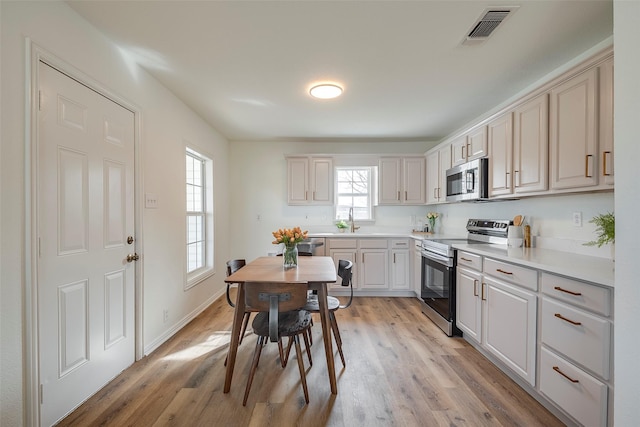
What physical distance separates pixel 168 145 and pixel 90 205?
1.15 m

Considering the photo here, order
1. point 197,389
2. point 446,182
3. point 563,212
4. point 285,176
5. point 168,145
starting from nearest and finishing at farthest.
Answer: point 197,389, point 563,212, point 168,145, point 446,182, point 285,176

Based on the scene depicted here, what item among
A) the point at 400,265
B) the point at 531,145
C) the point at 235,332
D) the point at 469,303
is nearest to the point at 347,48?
the point at 531,145

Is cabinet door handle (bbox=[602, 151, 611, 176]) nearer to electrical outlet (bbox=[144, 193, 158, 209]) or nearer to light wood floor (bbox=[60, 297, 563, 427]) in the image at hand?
light wood floor (bbox=[60, 297, 563, 427])

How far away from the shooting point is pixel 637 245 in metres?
0.89

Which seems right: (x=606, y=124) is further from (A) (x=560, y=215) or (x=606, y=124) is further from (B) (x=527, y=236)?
(B) (x=527, y=236)

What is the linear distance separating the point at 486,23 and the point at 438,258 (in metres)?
2.18

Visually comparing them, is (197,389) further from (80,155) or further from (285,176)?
(285,176)

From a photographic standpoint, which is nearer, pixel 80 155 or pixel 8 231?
pixel 8 231

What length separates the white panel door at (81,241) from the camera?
1528 mm

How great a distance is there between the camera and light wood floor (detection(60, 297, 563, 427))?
65.6 inches

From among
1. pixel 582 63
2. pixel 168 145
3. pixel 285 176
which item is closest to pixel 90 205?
pixel 168 145

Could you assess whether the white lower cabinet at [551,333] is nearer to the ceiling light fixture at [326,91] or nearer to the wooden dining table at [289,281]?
the wooden dining table at [289,281]

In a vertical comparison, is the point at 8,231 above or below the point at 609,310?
above

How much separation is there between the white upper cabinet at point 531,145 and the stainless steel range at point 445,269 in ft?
2.02
